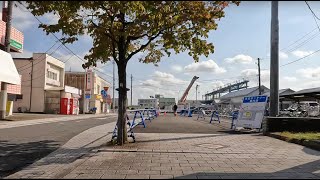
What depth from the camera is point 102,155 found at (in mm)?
10297

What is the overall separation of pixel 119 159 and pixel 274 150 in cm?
511

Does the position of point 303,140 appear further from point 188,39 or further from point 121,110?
point 121,110

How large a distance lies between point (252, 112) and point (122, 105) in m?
8.73

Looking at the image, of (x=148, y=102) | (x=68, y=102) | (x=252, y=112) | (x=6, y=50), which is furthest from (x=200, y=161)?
(x=148, y=102)

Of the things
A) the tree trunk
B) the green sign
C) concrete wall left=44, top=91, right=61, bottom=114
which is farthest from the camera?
concrete wall left=44, top=91, right=61, bottom=114

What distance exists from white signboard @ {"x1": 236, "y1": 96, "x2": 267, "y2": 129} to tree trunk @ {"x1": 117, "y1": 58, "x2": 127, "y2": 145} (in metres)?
8.21

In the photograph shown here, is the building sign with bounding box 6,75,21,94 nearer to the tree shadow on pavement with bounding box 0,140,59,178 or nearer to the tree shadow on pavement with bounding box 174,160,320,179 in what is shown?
the tree shadow on pavement with bounding box 0,140,59,178

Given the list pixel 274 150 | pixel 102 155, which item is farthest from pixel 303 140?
pixel 102 155

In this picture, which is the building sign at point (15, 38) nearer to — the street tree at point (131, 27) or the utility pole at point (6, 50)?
the utility pole at point (6, 50)

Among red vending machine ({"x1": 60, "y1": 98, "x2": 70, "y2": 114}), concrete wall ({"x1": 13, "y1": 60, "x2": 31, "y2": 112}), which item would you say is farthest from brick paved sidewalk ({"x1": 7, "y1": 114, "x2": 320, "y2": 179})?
concrete wall ({"x1": 13, "y1": 60, "x2": 31, "y2": 112})

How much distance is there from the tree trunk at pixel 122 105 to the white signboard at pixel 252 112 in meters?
8.21

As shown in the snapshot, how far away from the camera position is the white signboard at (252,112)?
59.5 ft

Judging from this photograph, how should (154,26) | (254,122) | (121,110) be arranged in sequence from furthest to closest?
1. (254,122)
2. (121,110)
3. (154,26)

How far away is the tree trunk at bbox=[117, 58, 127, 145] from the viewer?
12289 millimetres
